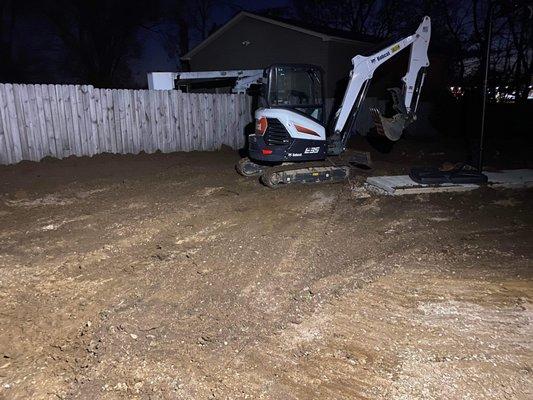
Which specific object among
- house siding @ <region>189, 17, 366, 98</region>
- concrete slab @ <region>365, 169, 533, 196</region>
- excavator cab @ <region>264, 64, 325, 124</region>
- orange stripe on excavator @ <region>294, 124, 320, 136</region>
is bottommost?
concrete slab @ <region>365, 169, 533, 196</region>

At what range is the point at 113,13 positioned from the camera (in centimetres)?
2878

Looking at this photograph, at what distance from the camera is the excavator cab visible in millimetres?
8172

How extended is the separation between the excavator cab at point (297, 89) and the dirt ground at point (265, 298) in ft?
7.41

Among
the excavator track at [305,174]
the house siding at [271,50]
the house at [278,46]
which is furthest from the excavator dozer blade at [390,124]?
the house siding at [271,50]

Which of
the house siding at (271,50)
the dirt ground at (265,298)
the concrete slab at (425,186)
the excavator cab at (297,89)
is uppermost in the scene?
the house siding at (271,50)

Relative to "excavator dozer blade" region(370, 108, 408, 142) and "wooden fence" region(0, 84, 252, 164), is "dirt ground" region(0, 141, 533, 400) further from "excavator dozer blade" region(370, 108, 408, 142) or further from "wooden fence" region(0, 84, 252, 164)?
"wooden fence" region(0, 84, 252, 164)

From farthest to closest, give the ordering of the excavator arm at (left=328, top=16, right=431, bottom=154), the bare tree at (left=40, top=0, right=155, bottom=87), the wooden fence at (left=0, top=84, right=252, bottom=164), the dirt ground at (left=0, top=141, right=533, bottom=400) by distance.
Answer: the bare tree at (left=40, top=0, right=155, bottom=87)
the wooden fence at (left=0, top=84, right=252, bottom=164)
the excavator arm at (left=328, top=16, right=431, bottom=154)
the dirt ground at (left=0, top=141, right=533, bottom=400)

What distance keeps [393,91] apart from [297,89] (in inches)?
82.5

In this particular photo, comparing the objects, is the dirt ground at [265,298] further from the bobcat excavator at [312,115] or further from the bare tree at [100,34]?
the bare tree at [100,34]

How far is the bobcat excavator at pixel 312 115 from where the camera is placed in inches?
318

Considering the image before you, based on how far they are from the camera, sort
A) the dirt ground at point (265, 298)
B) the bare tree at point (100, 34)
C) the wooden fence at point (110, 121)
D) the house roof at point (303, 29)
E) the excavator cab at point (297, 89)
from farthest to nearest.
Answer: the bare tree at point (100, 34) < the house roof at point (303, 29) < the wooden fence at point (110, 121) < the excavator cab at point (297, 89) < the dirt ground at point (265, 298)


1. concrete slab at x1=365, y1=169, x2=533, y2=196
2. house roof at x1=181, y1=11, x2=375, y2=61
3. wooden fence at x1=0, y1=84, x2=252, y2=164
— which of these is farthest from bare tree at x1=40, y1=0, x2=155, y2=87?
concrete slab at x1=365, y1=169, x2=533, y2=196

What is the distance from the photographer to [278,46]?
18969mm

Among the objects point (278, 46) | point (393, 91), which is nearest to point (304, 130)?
point (393, 91)
